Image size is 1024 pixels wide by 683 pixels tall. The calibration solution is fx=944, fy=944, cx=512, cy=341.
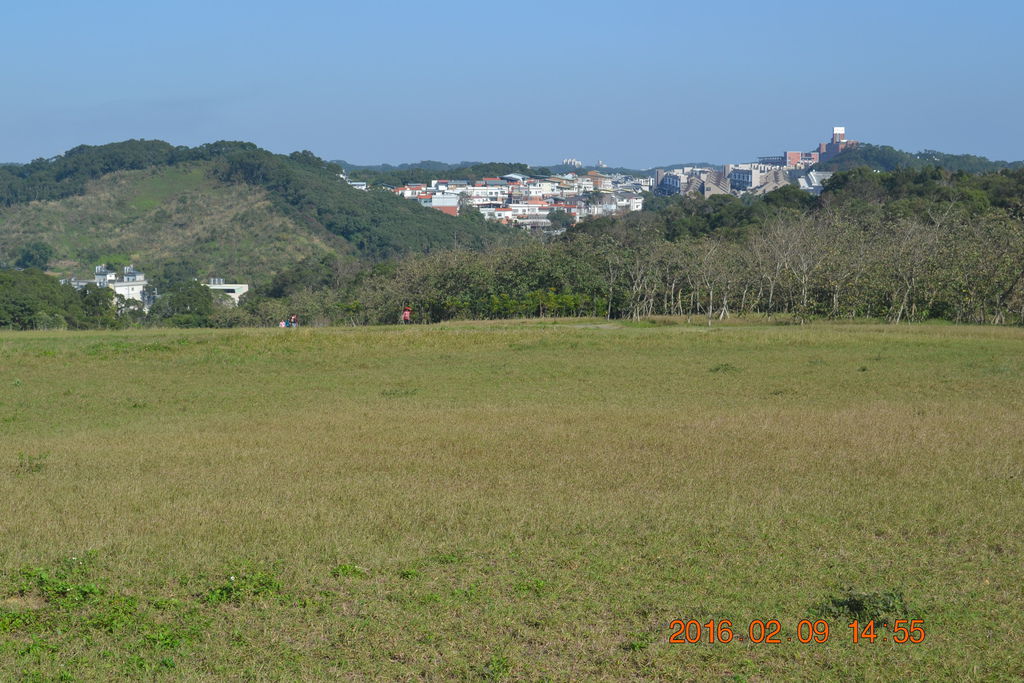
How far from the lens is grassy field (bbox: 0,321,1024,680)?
19.7 feet

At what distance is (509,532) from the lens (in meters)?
8.42

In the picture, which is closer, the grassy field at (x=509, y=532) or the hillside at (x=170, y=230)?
the grassy field at (x=509, y=532)

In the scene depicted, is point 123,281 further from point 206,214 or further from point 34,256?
point 206,214

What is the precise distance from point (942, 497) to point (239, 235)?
378 feet

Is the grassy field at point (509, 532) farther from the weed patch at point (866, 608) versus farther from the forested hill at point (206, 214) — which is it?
the forested hill at point (206, 214)

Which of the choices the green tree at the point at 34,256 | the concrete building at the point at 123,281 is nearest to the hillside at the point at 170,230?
the green tree at the point at 34,256

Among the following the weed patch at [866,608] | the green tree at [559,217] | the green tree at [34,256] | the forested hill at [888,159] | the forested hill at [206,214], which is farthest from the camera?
the forested hill at [888,159]

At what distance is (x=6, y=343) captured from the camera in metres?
26.4

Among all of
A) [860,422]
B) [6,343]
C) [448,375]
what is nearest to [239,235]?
[6,343]

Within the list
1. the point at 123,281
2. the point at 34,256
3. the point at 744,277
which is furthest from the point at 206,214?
the point at 744,277

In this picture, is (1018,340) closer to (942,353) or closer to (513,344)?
(942,353)
